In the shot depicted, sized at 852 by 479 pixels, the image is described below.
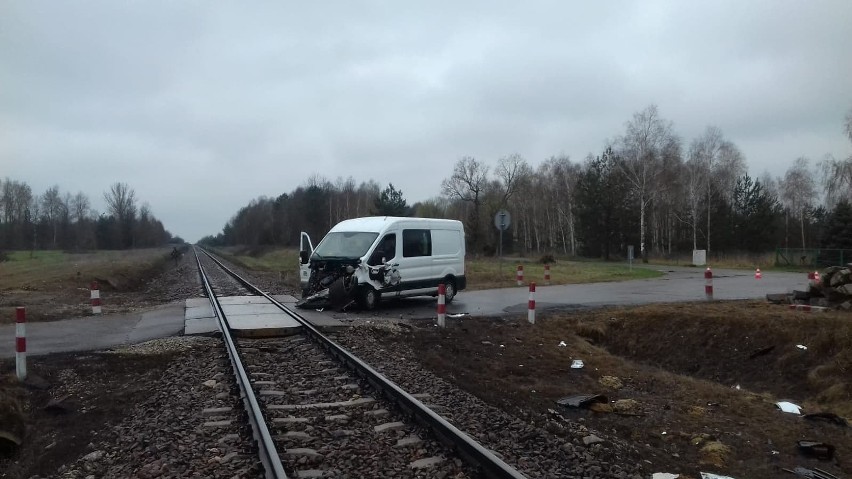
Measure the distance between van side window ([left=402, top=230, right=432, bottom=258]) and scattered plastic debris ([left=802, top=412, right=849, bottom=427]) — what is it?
32.6 ft

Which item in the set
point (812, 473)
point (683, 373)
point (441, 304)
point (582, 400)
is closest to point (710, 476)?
point (812, 473)

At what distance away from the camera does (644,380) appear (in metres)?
9.02

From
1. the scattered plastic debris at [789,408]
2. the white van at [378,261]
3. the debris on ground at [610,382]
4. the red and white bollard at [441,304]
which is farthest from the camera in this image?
the white van at [378,261]

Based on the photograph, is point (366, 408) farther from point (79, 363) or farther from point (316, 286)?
point (316, 286)

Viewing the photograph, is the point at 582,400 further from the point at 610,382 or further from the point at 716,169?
the point at 716,169

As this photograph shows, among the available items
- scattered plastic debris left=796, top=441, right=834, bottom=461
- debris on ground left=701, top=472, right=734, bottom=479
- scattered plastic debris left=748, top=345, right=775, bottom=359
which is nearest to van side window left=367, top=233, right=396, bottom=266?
scattered plastic debris left=748, top=345, right=775, bottom=359

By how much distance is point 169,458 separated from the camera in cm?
497

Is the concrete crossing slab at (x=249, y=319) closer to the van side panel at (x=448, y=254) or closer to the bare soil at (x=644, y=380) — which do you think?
the bare soil at (x=644, y=380)

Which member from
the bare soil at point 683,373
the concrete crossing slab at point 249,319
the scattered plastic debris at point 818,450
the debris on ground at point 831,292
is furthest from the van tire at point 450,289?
the scattered plastic debris at point 818,450

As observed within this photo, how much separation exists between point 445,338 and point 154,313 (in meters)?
8.12

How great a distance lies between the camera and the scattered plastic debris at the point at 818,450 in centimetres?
585

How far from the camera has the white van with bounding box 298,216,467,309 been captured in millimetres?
14555

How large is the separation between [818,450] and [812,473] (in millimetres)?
735

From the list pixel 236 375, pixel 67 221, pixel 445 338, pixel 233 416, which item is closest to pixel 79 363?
pixel 236 375
